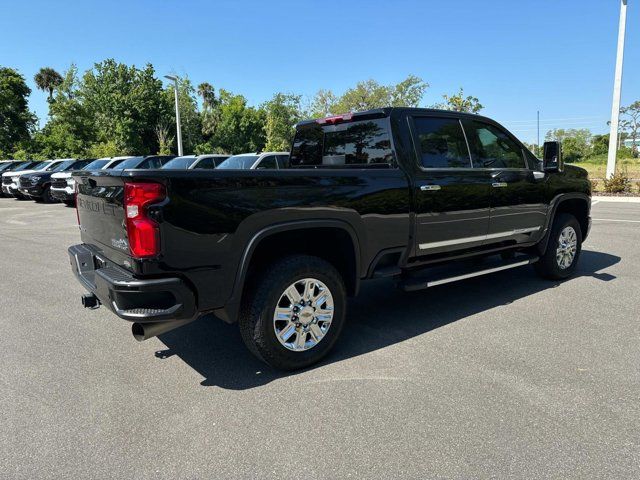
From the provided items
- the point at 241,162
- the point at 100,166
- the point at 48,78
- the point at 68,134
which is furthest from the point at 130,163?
the point at 48,78

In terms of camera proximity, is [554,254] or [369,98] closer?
[554,254]

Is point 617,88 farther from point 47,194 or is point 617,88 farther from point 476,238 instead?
point 47,194

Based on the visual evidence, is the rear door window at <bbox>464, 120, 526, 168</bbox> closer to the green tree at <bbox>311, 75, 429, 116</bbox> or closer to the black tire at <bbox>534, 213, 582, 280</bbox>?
the black tire at <bbox>534, 213, 582, 280</bbox>

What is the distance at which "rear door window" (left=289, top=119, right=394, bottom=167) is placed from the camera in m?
4.27

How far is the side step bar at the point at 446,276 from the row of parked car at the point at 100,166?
310 inches

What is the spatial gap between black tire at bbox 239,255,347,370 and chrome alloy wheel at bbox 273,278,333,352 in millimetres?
39

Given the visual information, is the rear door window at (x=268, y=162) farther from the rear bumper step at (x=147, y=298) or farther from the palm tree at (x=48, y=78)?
the palm tree at (x=48, y=78)

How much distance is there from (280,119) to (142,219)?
51428 millimetres

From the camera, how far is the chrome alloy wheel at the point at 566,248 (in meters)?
5.81

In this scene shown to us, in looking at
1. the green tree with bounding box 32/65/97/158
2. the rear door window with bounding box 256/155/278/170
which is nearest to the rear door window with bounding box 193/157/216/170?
the rear door window with bounding box 256/155/278/170

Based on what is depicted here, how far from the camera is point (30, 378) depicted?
11.4 feet

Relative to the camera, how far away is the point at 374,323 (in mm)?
4531

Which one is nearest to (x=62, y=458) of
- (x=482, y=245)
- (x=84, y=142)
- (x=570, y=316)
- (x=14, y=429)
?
(x=14, y=429)

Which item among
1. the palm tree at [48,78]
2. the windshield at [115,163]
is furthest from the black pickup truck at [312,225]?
the palm tree at [48,78]
